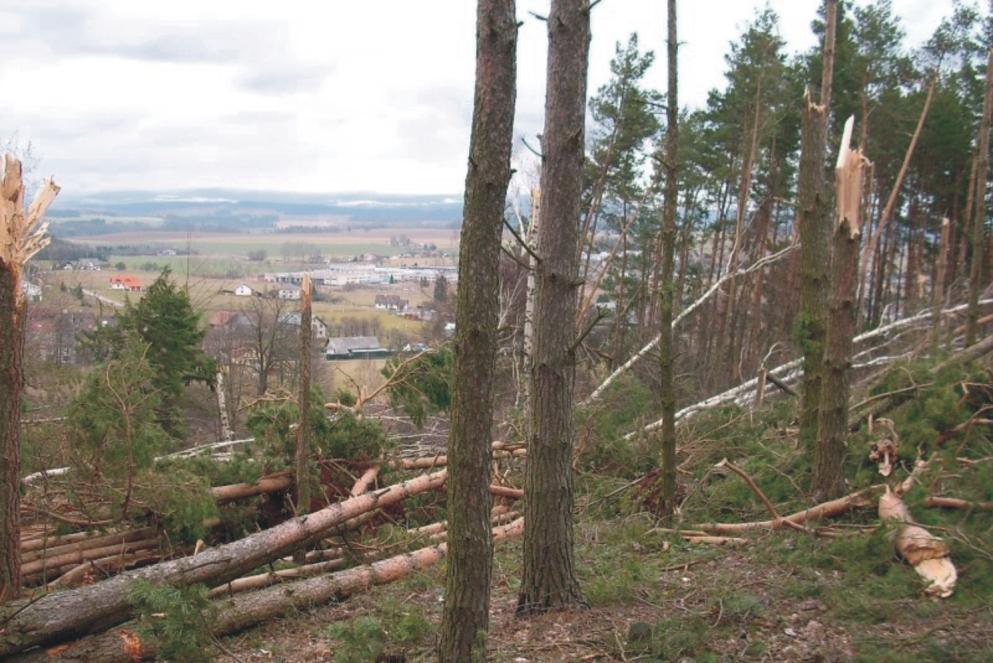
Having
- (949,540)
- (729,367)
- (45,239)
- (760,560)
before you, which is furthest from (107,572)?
(729,367)

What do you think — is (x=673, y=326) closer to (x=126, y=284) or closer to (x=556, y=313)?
(x=556, y=313)

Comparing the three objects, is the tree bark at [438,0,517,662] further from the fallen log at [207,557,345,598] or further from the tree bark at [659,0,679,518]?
the fallen log at [207,557,345,598]

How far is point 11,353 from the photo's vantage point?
5.09m

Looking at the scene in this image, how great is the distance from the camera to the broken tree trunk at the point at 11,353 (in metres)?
5.09

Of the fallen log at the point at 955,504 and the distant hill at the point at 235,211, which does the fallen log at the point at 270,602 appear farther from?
the distant hill at the point at 235,211

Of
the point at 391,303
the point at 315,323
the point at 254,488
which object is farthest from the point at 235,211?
the point at 254,488

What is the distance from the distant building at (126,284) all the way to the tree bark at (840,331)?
14727 mm

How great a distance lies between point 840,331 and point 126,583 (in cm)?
471

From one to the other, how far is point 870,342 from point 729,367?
665 centimetres

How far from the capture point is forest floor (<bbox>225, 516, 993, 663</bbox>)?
12.5ft

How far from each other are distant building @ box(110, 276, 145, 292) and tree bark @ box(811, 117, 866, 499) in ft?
48.3

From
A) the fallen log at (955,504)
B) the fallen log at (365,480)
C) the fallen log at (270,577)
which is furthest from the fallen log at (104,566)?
the fallen log at (955,504)

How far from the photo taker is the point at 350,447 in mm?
7727

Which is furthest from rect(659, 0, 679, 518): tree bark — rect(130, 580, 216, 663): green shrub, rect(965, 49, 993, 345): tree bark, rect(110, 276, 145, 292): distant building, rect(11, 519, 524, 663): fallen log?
→ rect(110, 276, 145, 292): distant building
